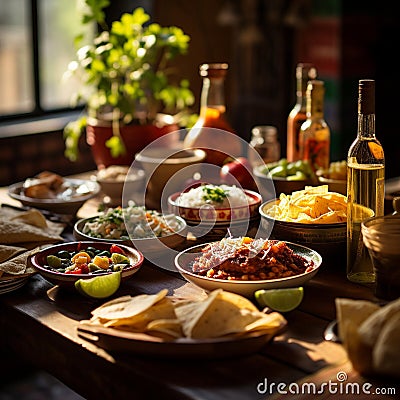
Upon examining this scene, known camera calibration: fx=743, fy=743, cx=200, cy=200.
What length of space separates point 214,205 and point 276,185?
0.27 m

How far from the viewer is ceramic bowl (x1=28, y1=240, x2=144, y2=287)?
5.26ft

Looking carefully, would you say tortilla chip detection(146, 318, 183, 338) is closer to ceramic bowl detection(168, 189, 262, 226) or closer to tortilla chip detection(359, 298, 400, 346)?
tortilla chip detection(359, 298, 400, 346)

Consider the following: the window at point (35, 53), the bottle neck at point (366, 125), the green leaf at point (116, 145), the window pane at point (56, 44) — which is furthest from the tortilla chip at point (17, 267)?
the window pane at point (56, 44)

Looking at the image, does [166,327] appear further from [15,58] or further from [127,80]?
[15,58]

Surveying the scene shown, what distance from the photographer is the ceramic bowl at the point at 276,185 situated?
214 cm

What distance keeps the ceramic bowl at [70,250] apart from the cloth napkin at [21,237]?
0.10ft

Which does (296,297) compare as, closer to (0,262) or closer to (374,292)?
(374,292)

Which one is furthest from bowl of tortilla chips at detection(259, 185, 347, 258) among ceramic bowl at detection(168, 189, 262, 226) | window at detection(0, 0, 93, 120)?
window at detection(0, 0, 93, 120)

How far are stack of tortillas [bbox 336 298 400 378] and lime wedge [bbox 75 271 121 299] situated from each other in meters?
0.54

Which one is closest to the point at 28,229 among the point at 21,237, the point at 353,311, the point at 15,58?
the point at 21,237

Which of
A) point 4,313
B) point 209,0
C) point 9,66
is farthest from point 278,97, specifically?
point 4,313

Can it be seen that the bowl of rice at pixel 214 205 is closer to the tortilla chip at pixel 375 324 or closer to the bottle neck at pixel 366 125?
the bottle neck at pixel 366 125

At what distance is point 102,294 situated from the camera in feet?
5.16

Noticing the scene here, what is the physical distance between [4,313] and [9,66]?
3.05 m
